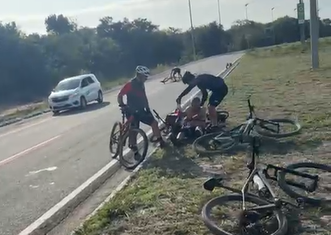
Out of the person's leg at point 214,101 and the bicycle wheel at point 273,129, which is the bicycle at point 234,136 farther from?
the person's leg at point 214,101

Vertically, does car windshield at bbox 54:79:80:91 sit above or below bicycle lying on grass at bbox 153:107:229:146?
Result: below

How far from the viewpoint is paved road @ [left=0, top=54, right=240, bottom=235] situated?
827 centimetres

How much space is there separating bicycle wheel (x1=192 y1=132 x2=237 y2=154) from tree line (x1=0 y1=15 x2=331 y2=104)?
149ft

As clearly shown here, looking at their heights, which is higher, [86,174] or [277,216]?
[277,216]

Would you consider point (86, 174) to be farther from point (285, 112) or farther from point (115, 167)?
point (285, 112)

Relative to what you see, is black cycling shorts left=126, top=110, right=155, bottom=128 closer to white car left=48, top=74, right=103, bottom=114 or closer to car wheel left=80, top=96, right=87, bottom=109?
white car left=48, top=74, right=103, bottom=114

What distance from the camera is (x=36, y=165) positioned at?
11.9 meters

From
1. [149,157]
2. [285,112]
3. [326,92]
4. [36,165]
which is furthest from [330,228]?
[326,92]

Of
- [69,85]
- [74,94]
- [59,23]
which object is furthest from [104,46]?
[74,94]

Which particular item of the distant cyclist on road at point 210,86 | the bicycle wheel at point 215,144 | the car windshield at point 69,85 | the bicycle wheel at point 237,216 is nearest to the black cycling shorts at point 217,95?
the distant cyclist on road at point 210,86

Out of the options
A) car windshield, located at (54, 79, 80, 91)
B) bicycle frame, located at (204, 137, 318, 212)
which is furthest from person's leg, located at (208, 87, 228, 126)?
car windshield, located at (54, 79, 80, 91)

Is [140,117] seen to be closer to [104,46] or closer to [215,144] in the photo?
[215,144]

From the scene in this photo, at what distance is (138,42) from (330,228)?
9564cm

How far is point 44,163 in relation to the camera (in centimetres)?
1205
